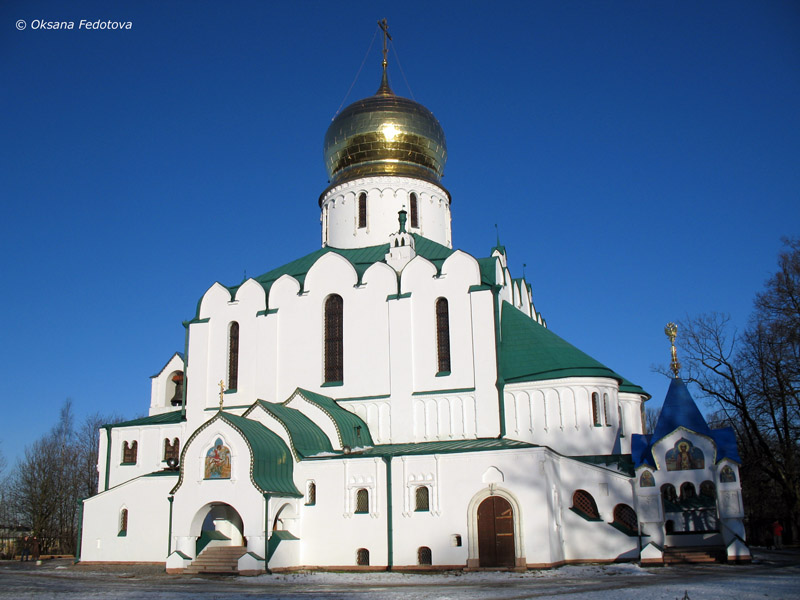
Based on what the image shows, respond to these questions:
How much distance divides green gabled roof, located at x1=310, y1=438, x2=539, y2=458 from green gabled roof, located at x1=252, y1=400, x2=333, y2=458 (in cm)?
95

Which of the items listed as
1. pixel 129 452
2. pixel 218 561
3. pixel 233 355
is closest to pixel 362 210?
pixel 233 355

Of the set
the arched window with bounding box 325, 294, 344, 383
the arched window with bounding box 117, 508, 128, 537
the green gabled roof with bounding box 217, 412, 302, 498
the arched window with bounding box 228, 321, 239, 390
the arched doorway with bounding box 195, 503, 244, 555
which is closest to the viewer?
the green gabled roof with bounding box 217, 412, 302, 498

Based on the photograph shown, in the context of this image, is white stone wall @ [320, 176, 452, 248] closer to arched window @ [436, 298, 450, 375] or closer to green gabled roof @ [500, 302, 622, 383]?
arched window @ [436, 298, 450, 375]

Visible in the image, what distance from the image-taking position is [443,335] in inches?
871

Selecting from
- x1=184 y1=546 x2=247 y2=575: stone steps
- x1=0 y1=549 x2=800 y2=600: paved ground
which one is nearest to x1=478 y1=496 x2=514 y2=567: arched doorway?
x1=0 y1=549 x2=800 y2=600: paved ground

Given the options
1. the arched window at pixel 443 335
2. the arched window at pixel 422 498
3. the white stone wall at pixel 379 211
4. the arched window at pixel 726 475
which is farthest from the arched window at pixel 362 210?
the arched window at pixel 726 475

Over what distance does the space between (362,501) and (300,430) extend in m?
2.54

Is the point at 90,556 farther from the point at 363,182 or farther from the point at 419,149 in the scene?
the point at 419,149

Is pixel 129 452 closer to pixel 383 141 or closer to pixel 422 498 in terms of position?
pixel 422 498

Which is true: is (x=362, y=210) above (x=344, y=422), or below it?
above

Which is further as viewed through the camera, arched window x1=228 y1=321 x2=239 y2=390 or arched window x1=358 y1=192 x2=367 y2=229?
arched window x1=358 y1=192 x2=367 y2=229

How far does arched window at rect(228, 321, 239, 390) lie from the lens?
23906mm

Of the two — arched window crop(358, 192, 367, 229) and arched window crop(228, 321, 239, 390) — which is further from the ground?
arched window crop(358, 192, 367, 229)

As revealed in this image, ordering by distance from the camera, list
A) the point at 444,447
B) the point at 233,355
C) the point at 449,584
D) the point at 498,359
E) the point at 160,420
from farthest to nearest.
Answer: the point at 160,420, the point at 233,355, the point at 498,359, the point at 444,447, the point at 449,584
